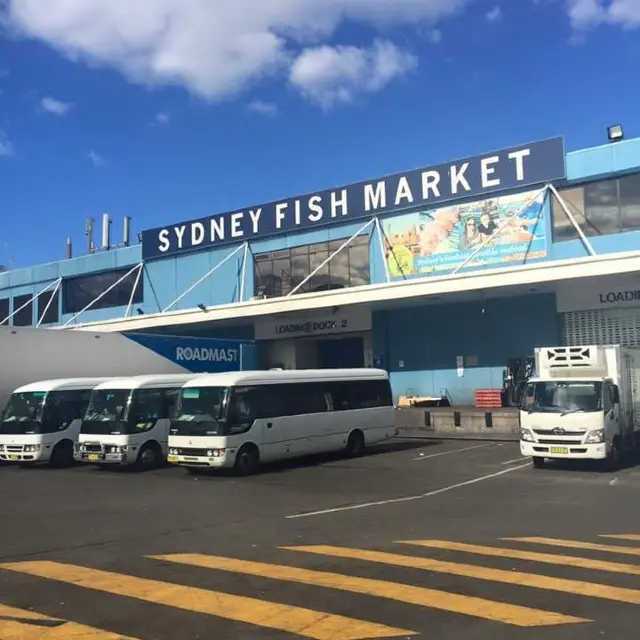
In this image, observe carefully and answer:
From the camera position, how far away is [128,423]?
1858cm

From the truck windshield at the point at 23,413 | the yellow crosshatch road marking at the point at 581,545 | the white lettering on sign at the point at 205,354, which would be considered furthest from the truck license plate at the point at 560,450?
the white lettering on sign at the point at 205,354

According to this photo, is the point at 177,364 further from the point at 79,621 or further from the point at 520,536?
the point at 79,621

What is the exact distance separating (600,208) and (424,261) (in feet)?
23.8

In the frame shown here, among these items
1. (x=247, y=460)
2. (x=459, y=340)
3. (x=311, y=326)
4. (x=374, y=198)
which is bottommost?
(x=247, y=460)

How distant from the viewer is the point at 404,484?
1502cm

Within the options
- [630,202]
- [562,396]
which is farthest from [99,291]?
[562,396]

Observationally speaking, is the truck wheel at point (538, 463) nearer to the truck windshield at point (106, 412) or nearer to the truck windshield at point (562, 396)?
the truck windshield at point (562, 396)

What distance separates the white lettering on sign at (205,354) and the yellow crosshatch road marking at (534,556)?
65.0 feet

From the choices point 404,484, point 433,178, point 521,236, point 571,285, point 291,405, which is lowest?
point 404,484

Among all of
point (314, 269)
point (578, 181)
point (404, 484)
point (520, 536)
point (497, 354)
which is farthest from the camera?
point (314, 269)

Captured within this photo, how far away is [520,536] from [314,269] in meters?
25.4

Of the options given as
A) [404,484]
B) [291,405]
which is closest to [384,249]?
[291,405]

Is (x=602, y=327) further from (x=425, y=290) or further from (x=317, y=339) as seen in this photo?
(x=317, y=339)

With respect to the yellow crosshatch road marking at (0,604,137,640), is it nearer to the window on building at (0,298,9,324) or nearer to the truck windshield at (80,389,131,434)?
the truck windshield at (80,389,131,434)
